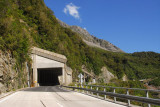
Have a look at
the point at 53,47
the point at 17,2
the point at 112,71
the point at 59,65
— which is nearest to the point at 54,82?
the point at 53,47

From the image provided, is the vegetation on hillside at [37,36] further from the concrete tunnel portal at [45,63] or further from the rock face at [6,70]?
the concrete tunnel portal at [45,63]

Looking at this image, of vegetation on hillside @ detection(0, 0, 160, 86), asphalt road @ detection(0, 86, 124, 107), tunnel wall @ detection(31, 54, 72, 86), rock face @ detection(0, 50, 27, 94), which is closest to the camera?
asphalt road @ detection(0, 86, 124, 107)

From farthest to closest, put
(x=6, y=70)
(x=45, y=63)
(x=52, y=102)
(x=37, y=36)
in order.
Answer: (x=37, y=36), (x=45, y=63), (x=6, y=70), (x=52, y=102)

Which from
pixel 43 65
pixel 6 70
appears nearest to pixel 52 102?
pixel 6 70

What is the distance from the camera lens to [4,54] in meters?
28.4

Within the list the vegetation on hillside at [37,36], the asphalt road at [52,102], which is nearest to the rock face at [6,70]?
the vegetation on hillside at [37,36]

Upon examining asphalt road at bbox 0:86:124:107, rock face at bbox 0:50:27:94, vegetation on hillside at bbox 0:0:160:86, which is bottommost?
asphalt road at bbox 0:86:124:107

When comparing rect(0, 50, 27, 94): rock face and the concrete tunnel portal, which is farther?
the concrete tunnel portal

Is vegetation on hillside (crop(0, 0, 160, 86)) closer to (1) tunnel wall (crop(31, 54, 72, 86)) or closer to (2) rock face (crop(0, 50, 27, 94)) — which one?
(2) rock face (crop(0, 50, 27, 94))

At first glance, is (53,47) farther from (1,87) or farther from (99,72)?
(1,87)

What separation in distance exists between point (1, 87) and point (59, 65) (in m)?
34.6

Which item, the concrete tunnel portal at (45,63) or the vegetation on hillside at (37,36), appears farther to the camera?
the concrete tunnel portal at (45,63)

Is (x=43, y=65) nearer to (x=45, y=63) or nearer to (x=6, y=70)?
(x=45, y=63)

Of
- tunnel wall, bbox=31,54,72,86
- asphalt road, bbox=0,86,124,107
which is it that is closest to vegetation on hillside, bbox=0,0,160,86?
tunnel wall, bbox=31,54,72,86
